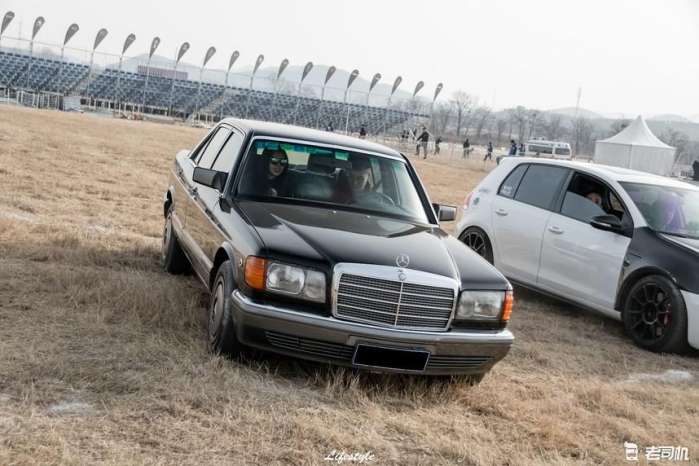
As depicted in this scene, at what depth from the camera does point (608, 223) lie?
7.49m

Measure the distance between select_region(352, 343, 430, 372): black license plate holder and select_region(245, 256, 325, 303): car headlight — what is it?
375mm

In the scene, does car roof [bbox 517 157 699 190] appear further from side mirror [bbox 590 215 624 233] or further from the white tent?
the white tent

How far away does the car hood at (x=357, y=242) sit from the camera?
478cm

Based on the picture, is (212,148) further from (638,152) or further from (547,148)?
(547,148)

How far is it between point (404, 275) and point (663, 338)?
3.23m

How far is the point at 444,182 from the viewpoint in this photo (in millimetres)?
26047

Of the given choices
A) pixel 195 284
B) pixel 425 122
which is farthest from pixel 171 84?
pixel 195 284

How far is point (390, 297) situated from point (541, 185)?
435 centimetres

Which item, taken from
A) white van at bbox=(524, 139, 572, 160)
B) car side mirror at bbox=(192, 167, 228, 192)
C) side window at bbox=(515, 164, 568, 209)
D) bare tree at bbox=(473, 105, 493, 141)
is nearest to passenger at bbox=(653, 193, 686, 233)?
side window at bbox=(515, 164, 568, 209)

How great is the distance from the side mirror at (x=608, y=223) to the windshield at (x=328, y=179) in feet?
7.21

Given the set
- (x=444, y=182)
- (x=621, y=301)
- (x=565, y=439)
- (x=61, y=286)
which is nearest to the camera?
(x=565, y=439)

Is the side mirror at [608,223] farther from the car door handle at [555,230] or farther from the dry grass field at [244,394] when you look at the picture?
the dry grass field at [244,394]

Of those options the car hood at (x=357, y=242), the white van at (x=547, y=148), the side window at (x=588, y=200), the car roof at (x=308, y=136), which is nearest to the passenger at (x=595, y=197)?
the side window at (x=588, y=200)

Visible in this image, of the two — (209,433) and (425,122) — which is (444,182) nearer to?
(209,433)
